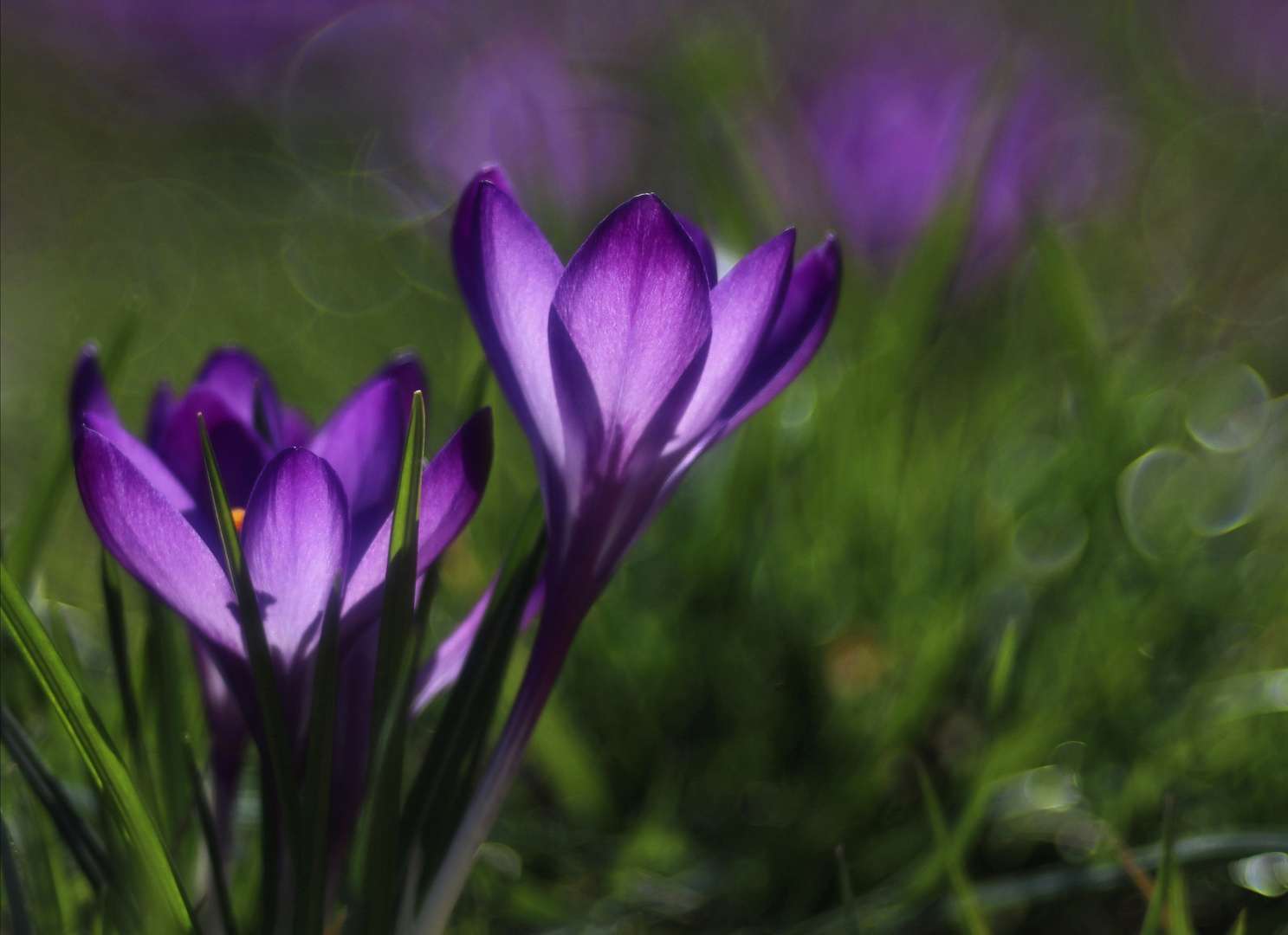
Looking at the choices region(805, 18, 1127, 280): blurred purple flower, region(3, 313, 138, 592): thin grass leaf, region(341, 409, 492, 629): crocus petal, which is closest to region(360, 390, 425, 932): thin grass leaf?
region(341, 409, 492, 629): crocus petal

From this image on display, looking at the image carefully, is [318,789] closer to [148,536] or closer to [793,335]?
[148,536]

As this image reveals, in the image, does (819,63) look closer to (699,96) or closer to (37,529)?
(699,96)

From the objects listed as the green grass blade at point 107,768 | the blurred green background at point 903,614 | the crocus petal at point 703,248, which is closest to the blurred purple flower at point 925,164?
the blurred green background at point 903,614

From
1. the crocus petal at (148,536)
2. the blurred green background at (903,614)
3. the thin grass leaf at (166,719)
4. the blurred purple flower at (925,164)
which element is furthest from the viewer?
the blurred purple flower at (925,164)

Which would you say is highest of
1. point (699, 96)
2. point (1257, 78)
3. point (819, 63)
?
point (819, 63)

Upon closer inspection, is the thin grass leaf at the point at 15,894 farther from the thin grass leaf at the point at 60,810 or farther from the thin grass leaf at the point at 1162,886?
the thin grass leaf at the point at 1162,886

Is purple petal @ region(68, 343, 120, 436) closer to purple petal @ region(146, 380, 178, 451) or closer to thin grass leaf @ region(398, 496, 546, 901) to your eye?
purple petal @ region(146, 380, 178, 451)

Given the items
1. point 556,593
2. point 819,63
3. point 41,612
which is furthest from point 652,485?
point 819,63
